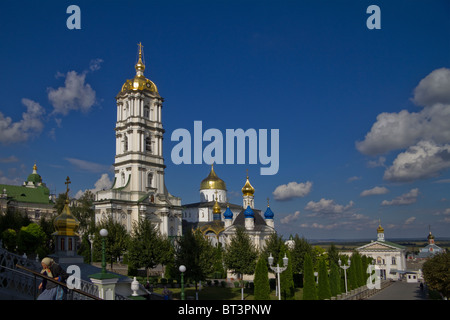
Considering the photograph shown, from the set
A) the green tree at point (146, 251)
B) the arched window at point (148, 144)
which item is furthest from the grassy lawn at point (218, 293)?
the arched window at point (148, 144)

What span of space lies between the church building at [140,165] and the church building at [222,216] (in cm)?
598

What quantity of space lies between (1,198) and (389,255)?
224 ft

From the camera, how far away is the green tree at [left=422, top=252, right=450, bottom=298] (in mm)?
33688

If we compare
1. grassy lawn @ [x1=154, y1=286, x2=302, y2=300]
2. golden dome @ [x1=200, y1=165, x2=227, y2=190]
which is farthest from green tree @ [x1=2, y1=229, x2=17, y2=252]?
golden dome @ [x1=200, y1=165, x2=227, y2=190]

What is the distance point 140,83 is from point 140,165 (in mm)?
13829

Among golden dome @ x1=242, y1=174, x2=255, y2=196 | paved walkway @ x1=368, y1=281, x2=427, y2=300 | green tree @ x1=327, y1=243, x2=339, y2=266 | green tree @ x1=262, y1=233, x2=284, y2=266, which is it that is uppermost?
golden dome @ x1=242, y1=174, x2=255, y2=196

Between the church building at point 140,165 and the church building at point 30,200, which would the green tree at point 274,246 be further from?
the church building at point 30,200

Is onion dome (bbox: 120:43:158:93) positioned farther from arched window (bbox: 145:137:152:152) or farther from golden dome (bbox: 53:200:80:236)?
golden dome (bbox: 53:200:80:236)

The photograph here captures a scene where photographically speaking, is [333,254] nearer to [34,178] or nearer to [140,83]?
[140,83]

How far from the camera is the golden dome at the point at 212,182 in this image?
101 m

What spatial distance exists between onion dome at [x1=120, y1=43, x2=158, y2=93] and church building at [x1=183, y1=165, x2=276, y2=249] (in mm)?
23512

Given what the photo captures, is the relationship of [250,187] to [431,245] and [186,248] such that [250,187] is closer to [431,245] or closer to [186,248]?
[186,248]

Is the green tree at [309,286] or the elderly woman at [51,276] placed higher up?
the elderly woman at [51,276]
